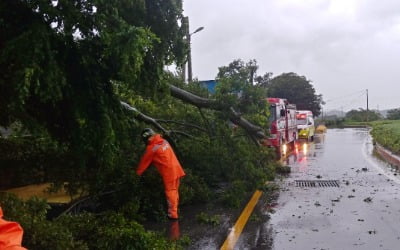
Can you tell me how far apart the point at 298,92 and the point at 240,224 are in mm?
61621

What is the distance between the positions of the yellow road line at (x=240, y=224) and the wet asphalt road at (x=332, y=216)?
0.33 ft

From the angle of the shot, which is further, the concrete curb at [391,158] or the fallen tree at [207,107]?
the concrete curb at [391,158]

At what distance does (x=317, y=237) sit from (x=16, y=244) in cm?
490

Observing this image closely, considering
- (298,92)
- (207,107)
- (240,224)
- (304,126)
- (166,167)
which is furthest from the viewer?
(298,92)

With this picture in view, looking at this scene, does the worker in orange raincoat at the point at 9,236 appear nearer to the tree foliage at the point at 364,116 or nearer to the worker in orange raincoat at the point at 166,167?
the worker in orange raincoat at the point at 166,167

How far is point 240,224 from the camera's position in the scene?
7355 millimetres

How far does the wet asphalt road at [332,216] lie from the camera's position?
6230 millimetres

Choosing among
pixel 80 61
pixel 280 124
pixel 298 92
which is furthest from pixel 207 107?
pixel 298 92

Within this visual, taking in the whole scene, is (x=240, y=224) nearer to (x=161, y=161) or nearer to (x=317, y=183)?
(x=161, y=161)

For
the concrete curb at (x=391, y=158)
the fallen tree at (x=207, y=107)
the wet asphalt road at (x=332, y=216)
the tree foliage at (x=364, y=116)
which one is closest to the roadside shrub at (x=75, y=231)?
the wet asphalt road at (x=332, y=216)

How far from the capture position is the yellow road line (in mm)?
6205

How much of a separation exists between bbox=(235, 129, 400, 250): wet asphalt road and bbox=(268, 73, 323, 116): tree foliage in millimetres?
54721

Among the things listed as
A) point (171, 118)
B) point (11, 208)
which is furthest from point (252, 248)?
point (171, 118)

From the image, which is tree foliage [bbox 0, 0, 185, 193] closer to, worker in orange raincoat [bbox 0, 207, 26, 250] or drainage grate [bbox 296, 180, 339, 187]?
worker in orange raincoat [bbox 0, 207, 26, 250]
